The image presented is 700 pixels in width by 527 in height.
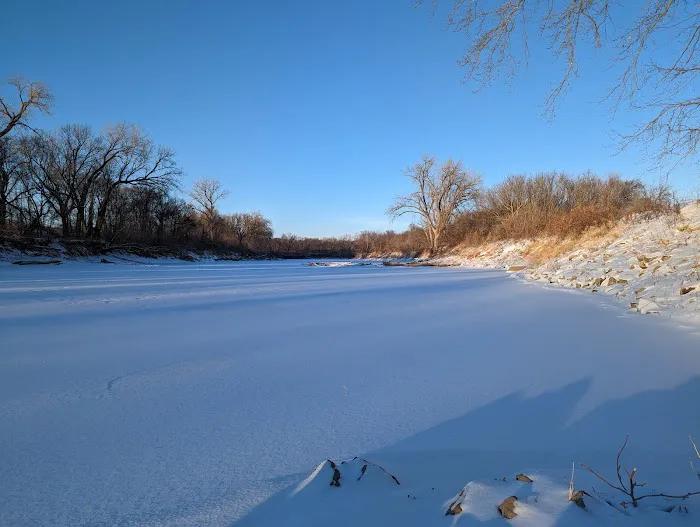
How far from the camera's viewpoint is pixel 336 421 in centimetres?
174

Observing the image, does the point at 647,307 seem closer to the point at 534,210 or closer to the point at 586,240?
the point at 586,240

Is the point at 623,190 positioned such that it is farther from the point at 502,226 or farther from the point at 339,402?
the point at 339,402

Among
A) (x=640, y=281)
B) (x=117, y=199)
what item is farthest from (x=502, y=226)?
(x=117, y=199)

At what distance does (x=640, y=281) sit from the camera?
19.1 feet

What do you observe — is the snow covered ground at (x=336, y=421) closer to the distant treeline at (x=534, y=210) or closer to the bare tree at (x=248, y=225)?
the distant treeline at (x=534, y=210)

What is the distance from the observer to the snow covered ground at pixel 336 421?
111 cm

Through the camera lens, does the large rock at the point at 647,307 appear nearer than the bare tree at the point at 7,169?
Yes

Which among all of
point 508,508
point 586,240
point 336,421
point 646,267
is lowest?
point 336,421

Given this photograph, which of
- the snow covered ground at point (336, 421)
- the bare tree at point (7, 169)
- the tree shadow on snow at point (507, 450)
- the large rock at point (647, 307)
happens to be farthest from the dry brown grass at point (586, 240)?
the bare tree at point (7, 169)

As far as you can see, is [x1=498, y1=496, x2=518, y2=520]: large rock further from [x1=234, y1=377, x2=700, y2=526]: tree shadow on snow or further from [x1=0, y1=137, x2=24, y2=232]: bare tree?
[x1=0, y1=137, x2=24, y2=232]: bare tree

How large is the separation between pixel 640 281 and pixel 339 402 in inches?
255

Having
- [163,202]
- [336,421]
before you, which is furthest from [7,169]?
[336,421]

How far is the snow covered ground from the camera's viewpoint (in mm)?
1107

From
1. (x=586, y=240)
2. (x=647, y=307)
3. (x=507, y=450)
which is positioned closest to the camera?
(x=507, y=450)
